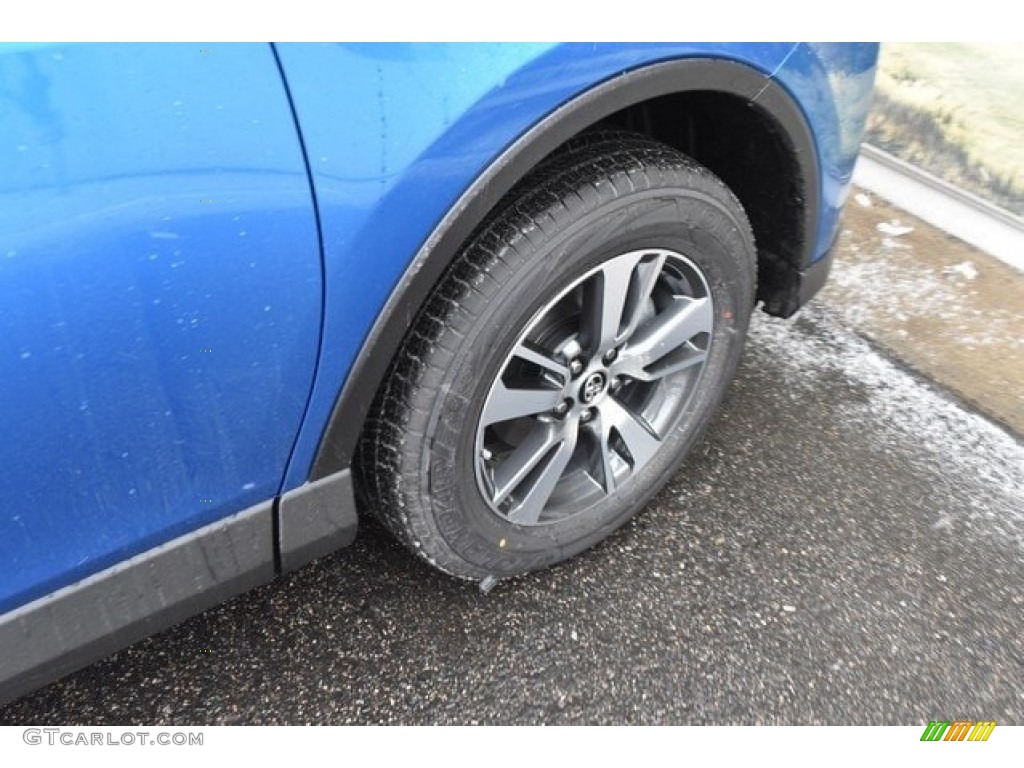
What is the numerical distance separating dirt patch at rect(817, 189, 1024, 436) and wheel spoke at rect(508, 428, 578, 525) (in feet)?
4.58

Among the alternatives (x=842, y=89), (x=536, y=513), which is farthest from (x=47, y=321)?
(x=842, y=89)

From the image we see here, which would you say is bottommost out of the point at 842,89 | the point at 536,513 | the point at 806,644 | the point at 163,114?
the point at 806,644

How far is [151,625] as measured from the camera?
4.56ft

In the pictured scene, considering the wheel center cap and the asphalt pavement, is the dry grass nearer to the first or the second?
the asphalt pavement

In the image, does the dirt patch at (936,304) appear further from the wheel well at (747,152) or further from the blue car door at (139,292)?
the blue car door at (139,292)

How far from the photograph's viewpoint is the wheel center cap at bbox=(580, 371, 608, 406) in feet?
5.76

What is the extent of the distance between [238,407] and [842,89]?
1344 mm

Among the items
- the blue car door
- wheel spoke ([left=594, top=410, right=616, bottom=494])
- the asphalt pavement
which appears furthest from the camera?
wheel spoke ([left=594, top=410, right=616, bottom=494])

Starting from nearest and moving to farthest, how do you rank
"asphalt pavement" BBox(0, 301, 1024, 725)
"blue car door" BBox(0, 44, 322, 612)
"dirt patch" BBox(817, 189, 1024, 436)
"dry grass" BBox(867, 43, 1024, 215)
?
"blue car door" BBox(0, 44, 322, 612) < "asphalt pavement" BBox(0, 301, 1024, 725) < "dirt patch" BBox(817, 189, 1024, 436) < "dry grass" BBox(867, 43, 1024, 215)

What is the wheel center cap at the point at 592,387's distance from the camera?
5.76 feet

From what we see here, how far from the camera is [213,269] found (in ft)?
3.68

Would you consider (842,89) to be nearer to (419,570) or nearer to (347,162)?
(347,162)

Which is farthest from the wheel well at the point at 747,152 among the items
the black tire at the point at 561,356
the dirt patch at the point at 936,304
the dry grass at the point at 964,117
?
the dry grass at the point at 964,117
